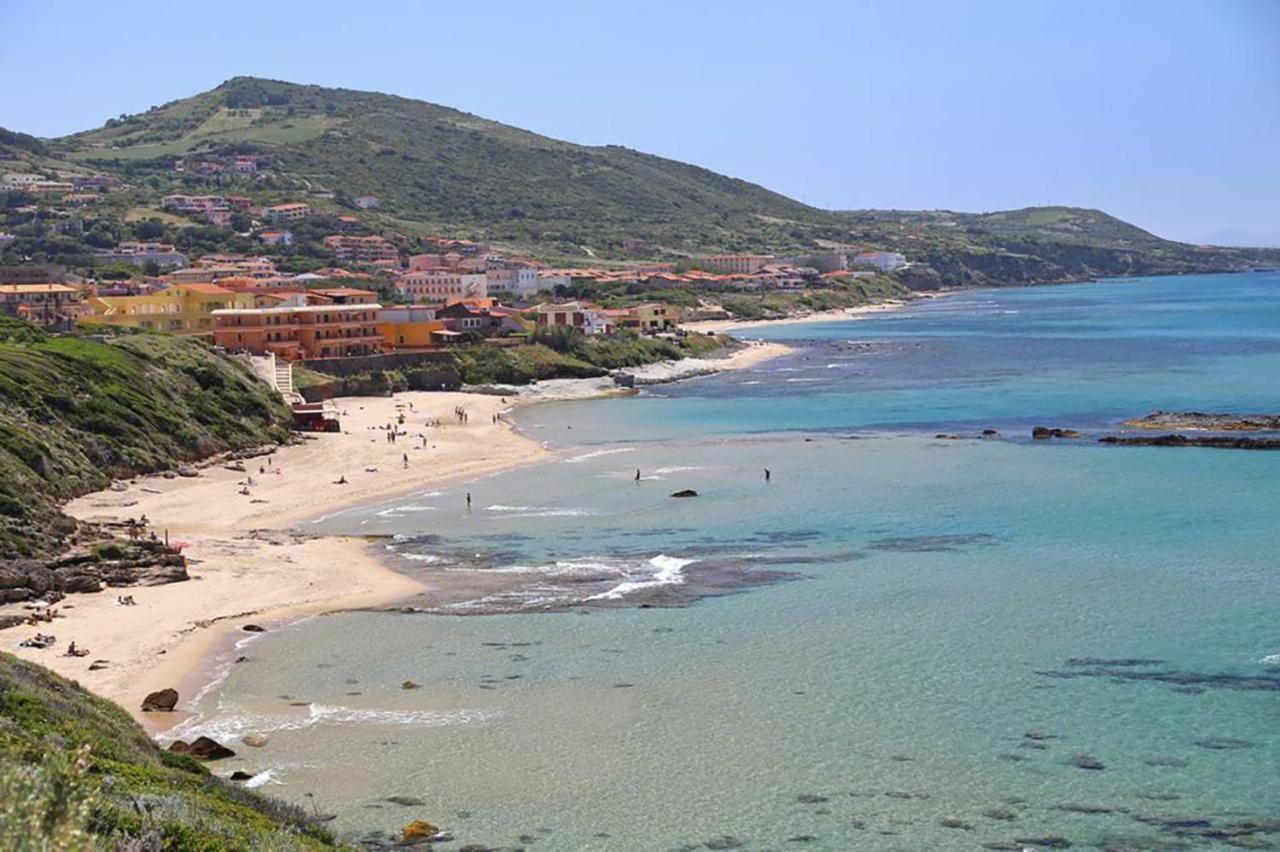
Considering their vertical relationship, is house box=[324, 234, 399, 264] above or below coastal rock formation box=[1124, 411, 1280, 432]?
above

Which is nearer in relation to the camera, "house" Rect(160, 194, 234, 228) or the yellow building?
the yellow building

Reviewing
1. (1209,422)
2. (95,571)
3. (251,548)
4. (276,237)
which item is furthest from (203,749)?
(276,237)

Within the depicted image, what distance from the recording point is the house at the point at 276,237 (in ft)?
483

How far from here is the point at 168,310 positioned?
74.9 meters

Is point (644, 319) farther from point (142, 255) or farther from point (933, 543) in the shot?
point (933, 543)

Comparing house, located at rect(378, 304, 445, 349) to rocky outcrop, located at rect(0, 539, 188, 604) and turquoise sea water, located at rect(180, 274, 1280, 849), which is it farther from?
rocky outcrop, located at rect(0, 539, 188, 604)

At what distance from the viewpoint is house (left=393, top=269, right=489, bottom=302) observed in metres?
121

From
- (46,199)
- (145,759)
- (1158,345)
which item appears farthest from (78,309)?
(46,199)

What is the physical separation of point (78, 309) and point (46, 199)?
8699cm

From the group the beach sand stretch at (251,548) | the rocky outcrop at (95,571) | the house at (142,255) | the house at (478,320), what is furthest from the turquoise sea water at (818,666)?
the house at (142,255)

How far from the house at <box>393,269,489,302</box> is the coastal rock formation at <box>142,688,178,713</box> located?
97.5 meters

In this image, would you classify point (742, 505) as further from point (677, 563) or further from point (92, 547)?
point (92, 547)

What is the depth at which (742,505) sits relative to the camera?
4241 cm

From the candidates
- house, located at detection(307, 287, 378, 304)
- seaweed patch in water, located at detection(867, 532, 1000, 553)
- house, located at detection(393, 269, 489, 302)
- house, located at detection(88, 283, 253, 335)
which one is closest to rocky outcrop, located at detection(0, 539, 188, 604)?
seaweed patch in water, located at detection(867, 532, 1000, 553)
